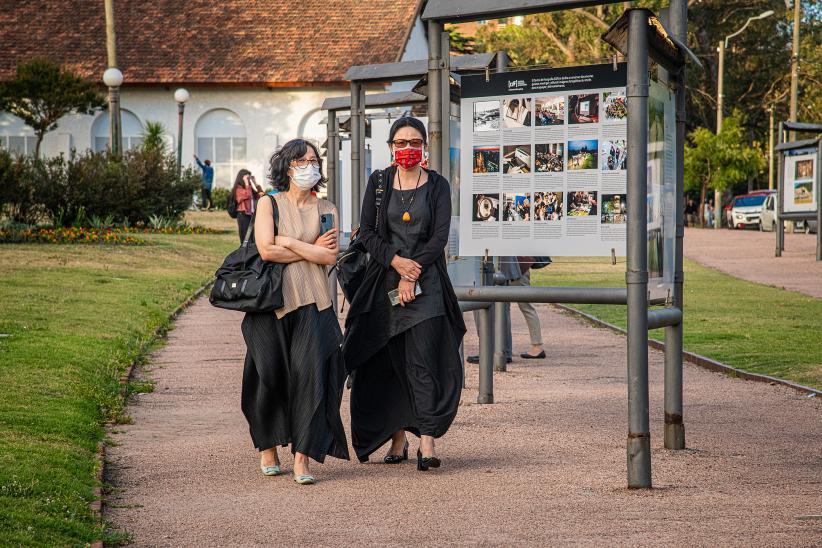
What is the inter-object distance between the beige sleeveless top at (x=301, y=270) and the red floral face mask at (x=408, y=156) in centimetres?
49

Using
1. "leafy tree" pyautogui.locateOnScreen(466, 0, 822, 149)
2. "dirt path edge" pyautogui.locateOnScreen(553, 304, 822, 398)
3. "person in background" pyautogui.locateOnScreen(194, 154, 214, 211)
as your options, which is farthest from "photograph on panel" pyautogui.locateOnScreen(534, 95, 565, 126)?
"leafy tree" pyautogui.locateOnScreen(466, 0, 822, 149)

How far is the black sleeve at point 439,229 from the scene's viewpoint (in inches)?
275

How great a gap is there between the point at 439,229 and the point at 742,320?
981 cm

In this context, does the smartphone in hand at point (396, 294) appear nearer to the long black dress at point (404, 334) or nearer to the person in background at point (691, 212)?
the long black dress at point (404, 334)

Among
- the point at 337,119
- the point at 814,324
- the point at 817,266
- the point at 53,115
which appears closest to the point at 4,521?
the point at 337,119

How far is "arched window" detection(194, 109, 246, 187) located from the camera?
180ft

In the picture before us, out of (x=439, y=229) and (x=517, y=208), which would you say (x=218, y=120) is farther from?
(x=439, y=229)

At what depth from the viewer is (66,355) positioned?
10906mm

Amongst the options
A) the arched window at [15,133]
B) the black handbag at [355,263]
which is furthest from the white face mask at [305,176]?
the arched window at [15,133]

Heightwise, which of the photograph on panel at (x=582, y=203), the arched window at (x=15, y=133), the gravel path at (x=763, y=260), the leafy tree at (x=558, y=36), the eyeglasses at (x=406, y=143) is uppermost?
the leafy tree at (x=558, y=36)

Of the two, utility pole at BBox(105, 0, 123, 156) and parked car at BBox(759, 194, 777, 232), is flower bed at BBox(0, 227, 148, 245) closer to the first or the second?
utility pole at BBox(105, 0, 123, 156)

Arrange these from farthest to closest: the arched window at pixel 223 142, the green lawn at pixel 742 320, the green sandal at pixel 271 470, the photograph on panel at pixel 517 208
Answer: the arched window at pixel 223 142
the green lawn at pixel 742 320
the photograph on panel at pixel 517 208
the green sandal at pixel 271 470

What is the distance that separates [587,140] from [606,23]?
51805mm

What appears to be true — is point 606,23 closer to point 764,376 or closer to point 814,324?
point 814,324
